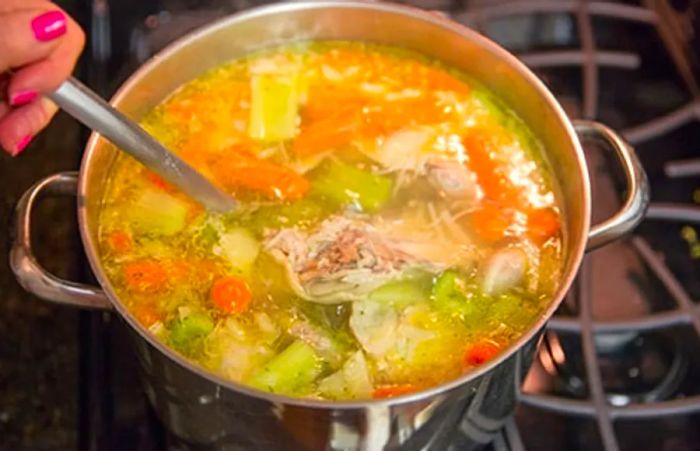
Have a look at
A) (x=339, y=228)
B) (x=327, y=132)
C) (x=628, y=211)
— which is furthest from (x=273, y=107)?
(x=628, y=211)

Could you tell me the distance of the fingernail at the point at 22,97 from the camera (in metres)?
0.89

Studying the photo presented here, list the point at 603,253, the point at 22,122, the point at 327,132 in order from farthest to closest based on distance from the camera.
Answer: the point at 603,253 → the point at 327,132 → the point at 22,122

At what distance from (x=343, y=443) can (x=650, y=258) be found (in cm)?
50

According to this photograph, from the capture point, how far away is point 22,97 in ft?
2.95

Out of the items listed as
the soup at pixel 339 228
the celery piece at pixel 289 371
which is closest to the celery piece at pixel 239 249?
the soup at pixel 339 228

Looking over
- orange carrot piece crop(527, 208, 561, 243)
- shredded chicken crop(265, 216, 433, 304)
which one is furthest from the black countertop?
orange carrot piece crop(527, 208, 561, 243)

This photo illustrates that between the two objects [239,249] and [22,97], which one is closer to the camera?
[22,97]

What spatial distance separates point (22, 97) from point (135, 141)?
115mm

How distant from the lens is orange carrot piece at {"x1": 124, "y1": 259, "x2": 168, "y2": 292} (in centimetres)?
Answer: 106

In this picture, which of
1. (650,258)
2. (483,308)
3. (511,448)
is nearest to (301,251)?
(483,308)

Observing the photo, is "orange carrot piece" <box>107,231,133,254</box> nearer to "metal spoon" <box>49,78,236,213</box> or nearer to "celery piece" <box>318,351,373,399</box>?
"metal spoon" <box>49,78,236,213</box>

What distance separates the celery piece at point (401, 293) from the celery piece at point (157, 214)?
0.21m

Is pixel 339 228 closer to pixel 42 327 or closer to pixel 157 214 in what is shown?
pixel 157 214

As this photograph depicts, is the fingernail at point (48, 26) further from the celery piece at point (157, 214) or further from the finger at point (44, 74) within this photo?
the celery piece at point (157, 214)
